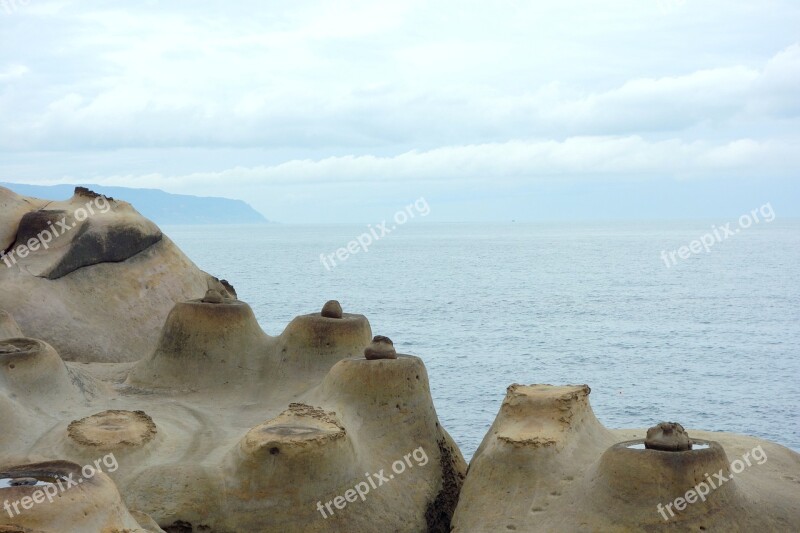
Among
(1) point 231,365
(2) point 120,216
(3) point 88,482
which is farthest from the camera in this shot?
(2) point 120,216

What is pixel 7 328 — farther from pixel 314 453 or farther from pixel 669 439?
pixel 669 439

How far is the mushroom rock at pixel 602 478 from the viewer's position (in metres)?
5.63

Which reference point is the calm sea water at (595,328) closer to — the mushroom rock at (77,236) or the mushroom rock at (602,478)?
the mushroom rock at (77,236)

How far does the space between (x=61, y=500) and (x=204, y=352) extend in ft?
12.6

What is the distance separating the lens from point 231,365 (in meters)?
8.35

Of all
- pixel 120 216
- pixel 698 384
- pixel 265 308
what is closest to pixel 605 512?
pixel 120 216

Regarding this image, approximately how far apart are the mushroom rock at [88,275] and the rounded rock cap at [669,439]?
5617 millimetres

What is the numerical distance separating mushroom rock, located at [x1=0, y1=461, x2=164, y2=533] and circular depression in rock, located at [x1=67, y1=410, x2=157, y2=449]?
1298 mm

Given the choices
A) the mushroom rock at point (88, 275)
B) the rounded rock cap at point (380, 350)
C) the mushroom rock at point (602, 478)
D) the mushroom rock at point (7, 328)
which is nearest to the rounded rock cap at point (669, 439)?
the mushroom rock at point (602, 478)

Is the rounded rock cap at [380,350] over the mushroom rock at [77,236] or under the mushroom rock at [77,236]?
under

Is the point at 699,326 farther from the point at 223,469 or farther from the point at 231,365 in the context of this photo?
the point at 223,469

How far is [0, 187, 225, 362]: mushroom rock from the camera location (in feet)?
32.3

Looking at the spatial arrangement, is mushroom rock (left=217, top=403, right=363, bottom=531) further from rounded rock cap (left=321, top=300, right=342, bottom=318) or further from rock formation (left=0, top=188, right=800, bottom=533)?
rounded rock cap (left=321, top=300, right=342, bottom=318)

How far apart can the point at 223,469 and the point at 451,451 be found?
179 centimetres
